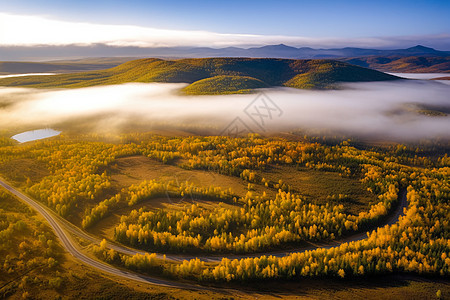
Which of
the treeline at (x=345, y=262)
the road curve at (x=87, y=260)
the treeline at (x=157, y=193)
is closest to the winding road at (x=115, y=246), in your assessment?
the road curve at (x=87, y=260)

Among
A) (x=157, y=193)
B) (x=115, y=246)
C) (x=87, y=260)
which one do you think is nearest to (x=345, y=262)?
(x=115, y=246)

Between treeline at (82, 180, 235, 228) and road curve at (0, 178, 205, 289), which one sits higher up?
treeline at (82, 180, 235, 228)

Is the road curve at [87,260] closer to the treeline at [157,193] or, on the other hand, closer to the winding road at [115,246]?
the winding road at [115,246]

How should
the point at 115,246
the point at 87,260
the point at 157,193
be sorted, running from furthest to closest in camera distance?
the point at 157,193
the point at 115,246
the point at 87,260

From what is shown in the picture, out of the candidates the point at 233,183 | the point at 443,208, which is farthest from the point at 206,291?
the point at 443,208

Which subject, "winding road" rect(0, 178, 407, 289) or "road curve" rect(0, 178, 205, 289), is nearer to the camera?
"road curve" rect(0, 178, 205, 289)

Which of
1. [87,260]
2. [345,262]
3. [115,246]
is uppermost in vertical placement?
[345,262]

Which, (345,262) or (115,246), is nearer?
(345,262)

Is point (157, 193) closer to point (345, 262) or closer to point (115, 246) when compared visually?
point (115, 246)

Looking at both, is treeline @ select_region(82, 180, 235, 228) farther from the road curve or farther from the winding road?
the road curve

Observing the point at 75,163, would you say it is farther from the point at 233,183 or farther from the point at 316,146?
the point at 316,146

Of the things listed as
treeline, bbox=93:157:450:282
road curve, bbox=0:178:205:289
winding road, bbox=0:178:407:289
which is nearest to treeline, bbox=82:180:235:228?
winding road, bbox=0:178:407:289
